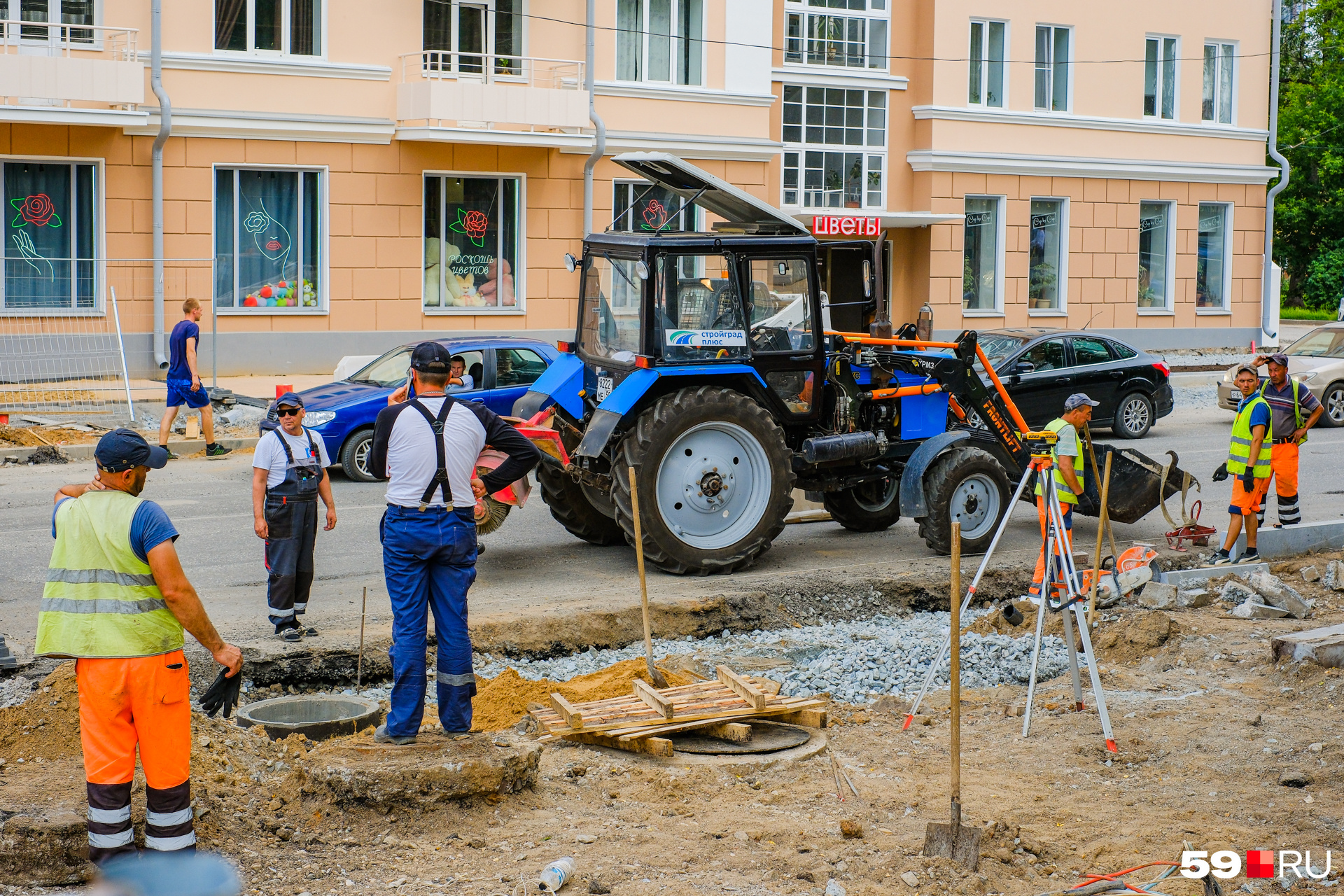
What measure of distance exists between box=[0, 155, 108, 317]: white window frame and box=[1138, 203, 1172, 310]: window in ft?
68.5

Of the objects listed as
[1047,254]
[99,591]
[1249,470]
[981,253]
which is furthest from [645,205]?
[99,591]

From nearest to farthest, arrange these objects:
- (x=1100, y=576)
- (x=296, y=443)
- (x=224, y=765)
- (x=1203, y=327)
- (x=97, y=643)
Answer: (x=97, y=643) < (x=224, y=765) < (x=296, y=443) < (x=1100, y=576) < (x=1203, y=327)

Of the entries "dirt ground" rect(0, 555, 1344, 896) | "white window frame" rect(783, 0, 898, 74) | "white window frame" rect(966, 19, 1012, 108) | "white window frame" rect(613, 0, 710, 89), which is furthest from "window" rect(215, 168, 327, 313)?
"dirt ground" rect(0, 555, 1344, 896)

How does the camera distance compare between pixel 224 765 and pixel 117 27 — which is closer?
pixel 224 765

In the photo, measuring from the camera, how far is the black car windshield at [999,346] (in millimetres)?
17625

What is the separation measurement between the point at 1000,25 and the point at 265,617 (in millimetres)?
23373

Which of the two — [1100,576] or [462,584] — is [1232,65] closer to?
[1100,576]

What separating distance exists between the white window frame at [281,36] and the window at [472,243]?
8.85ft

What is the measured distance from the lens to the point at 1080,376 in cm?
1809

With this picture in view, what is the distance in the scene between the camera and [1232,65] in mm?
30781

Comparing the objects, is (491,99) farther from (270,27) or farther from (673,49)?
(673,49)

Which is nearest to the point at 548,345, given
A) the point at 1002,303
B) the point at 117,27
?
the point at 117,27

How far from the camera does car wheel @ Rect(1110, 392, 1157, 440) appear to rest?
61.3 feet

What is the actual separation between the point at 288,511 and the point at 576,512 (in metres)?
3.41
